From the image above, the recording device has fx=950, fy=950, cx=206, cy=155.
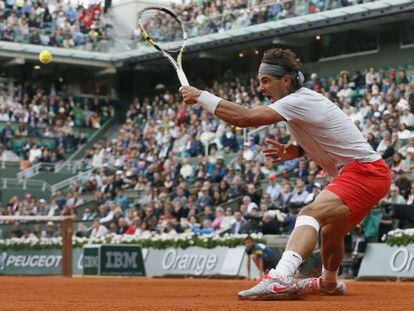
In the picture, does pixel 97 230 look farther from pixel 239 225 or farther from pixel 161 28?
pixel 161 28

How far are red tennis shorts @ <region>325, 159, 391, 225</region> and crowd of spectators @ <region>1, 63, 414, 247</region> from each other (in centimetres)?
1035

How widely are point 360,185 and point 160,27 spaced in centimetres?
526

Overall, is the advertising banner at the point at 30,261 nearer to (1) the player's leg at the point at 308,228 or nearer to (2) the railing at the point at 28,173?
(2) the railing at the point at 28,173

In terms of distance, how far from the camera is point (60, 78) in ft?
135

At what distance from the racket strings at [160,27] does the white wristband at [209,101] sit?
3433 mm

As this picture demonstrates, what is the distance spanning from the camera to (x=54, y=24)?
1486 inches

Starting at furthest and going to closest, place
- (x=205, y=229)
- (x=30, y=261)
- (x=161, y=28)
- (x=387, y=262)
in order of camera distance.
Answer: (x=205, y=229) → (x=30, y=261) → (x=387, y=262) → (x=161, y=28)

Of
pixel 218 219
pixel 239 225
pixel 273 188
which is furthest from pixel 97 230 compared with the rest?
pixel 239 225

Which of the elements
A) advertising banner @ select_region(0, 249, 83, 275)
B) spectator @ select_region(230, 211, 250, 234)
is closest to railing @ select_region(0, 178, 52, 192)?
advertising banner @ select_region(0, 249, 83, 275)

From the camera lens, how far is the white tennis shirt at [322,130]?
7719 mm

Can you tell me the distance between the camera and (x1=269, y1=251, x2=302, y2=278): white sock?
7.45 m

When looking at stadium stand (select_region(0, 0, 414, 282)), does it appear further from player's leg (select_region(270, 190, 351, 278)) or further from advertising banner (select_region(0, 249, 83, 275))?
player's leg (select_region(270, 190, 351, 278))

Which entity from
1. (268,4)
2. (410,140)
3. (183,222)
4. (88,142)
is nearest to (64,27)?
(88,142)

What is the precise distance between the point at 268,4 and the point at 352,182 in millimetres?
24699
